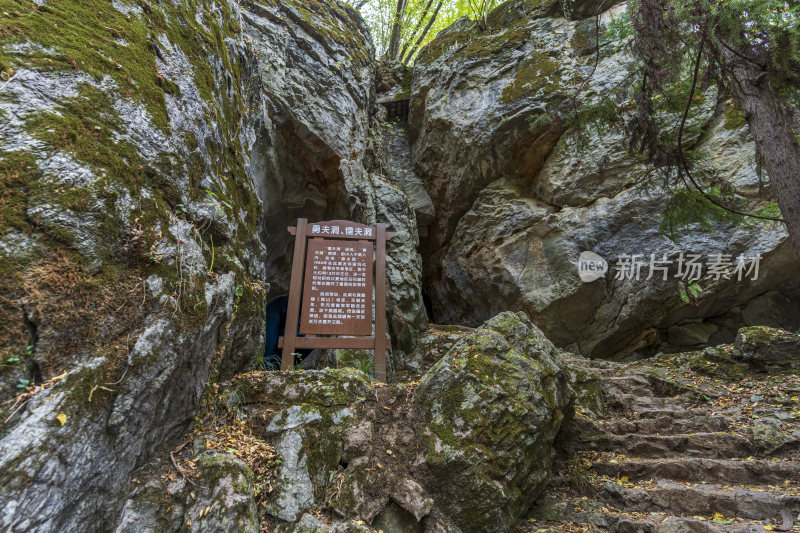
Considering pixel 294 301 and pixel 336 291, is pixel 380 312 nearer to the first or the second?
pixel 336 291

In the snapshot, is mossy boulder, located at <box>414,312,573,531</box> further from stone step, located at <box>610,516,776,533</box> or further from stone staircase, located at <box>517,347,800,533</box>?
stone step, located at <box>610,516,776,533</box>

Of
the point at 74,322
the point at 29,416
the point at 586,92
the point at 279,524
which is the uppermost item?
the point at 586,92

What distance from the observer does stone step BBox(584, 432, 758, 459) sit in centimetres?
412

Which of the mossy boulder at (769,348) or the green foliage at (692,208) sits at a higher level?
the green foliage at (692,208)


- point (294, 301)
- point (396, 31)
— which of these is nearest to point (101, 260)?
point (294, 301)

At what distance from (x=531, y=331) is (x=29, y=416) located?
14.8 feet

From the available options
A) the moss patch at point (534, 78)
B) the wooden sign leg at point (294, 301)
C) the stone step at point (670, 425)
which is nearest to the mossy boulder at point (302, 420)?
the wooden sign leg at point (294, 301)

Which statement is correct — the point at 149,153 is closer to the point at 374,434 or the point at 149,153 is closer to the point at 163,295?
the point at 163,295

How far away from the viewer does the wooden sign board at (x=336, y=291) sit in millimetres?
5242

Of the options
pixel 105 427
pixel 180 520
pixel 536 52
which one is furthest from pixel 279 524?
pixel 536 52

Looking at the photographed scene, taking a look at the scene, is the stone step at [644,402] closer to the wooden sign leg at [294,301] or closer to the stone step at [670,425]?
the stone step at [670,425]

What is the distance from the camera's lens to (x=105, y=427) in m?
2.27

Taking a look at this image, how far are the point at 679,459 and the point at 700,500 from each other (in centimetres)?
72

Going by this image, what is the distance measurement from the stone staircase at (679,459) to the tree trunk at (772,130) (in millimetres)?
2237
